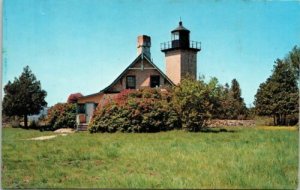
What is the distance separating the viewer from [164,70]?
36.2 feet

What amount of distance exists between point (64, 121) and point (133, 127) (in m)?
2.48

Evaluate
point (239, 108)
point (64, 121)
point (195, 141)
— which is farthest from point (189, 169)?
point (64, 121)

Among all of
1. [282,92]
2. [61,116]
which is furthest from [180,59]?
[61,116]

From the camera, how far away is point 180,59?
1231cm

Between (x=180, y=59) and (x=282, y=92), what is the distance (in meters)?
3.32

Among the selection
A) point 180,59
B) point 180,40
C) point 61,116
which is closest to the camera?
point 61,116

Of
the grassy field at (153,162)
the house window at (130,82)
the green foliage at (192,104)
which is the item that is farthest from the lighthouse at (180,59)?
the grassy field at (153,162)

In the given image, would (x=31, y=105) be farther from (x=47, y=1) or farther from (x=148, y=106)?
(x=148, y=106)

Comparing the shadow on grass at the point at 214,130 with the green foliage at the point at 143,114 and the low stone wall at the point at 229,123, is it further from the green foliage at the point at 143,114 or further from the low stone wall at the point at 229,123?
the green foliage at the point at 143,114

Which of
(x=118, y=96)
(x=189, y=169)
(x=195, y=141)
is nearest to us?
(x=189, y=169)

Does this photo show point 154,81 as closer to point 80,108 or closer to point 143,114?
point 143,114

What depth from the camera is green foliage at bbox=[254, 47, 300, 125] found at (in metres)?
9.00

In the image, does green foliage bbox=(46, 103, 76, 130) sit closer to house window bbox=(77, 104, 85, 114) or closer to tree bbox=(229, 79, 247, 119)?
Answer: house window bbox=(77, 104, 85, 114)

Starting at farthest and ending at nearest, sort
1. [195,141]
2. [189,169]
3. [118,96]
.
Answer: [118,96] < [195,141] < [189,169]
